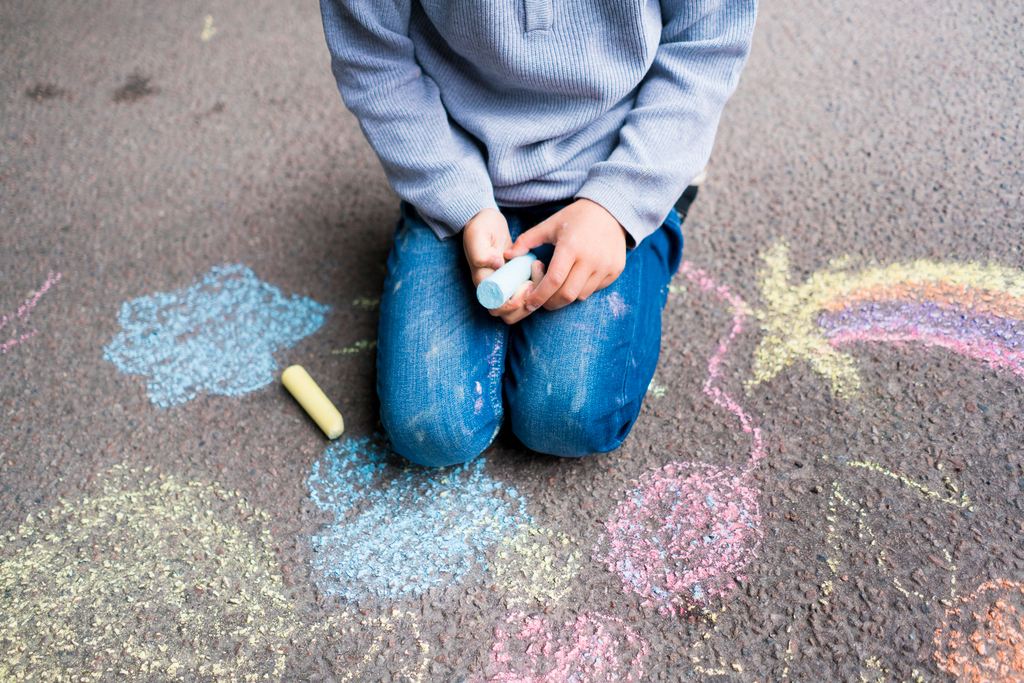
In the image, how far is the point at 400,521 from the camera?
950mm

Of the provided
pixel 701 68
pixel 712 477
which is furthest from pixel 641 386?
pixel 701 68

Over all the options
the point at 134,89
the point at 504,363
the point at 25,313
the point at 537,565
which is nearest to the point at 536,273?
the point at 504,363

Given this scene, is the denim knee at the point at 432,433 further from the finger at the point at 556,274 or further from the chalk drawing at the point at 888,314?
the chalk drawing at the point at 888,314

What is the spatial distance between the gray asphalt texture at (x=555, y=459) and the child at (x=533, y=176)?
135 mm

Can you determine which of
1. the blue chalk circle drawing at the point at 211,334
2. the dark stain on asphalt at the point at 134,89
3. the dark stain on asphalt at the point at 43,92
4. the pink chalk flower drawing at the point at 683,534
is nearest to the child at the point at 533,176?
the pink chalk flower drawing at the point at 683,534

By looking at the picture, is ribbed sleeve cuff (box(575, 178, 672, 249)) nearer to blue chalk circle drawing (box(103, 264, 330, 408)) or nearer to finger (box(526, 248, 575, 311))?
finger (box(526, 248, 575, 311))

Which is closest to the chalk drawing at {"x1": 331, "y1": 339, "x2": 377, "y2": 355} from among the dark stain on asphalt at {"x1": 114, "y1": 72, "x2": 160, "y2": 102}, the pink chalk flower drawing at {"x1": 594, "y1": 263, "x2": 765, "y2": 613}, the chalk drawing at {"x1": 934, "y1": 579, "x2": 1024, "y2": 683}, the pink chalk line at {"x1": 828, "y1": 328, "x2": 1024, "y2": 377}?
the pink chalk flower drawing at {"x1": 594, "y1": 263, "x2": 765, "y2": 613}

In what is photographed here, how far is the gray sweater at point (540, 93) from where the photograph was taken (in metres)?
0.88

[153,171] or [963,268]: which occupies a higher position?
[153,171]

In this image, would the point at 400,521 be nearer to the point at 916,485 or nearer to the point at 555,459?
the point at 555,459

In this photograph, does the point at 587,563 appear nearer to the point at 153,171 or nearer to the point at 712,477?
the point at 712,477

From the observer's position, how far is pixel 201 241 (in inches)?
53.0

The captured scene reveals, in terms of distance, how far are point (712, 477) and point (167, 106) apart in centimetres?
156

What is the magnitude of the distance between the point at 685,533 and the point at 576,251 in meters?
0.41
